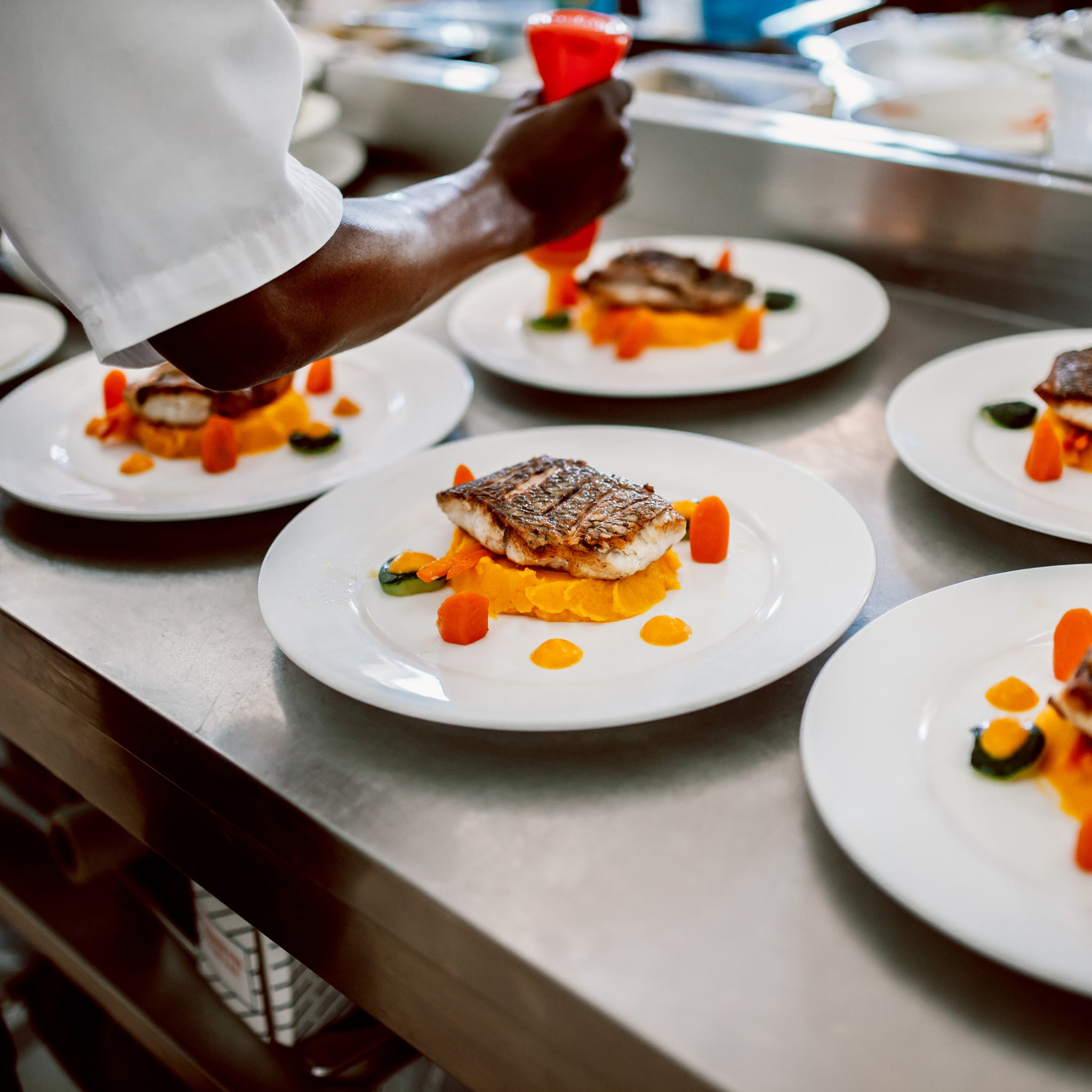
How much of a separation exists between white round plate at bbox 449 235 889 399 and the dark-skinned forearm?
0.71ft

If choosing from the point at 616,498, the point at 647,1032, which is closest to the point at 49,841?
the point at 616,498

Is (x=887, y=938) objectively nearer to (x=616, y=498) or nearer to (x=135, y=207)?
(x=616, y=498)

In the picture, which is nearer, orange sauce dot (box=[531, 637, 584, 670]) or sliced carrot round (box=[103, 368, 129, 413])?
orange sauce dot (box=[531, 637, 584, 670])

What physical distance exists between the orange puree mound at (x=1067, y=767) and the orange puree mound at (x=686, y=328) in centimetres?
101

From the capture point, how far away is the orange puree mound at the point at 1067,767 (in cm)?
85

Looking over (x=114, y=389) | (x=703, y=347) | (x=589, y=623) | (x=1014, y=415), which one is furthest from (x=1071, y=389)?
(x=114, y=389)

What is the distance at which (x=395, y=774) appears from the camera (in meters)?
1.00

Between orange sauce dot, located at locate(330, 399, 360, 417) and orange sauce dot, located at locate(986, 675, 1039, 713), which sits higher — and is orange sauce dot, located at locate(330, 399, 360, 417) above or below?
below

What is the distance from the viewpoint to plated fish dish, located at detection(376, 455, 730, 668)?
44.3 inches

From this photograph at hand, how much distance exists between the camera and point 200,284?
1039 millimetres

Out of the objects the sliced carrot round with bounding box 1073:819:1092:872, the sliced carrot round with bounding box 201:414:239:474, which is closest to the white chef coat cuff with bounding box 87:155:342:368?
the sliced carrot round with bounding box 201:414:239:474

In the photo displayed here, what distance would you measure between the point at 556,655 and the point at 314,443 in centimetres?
62

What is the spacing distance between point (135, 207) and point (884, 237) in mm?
1448

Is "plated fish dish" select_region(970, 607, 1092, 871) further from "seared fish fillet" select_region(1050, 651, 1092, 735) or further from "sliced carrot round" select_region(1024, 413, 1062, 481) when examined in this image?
"sliced carrot round" select_region(1024, 413, 1062, 481)
